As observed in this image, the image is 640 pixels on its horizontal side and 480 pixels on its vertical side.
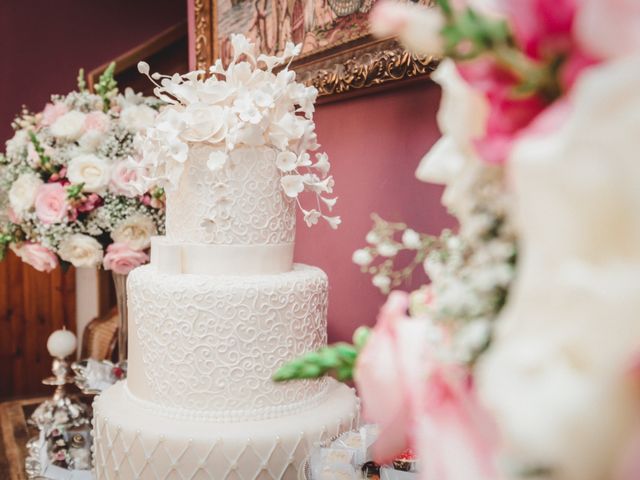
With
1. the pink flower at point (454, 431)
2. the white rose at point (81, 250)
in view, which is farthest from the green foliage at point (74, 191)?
the pink flower at point (454, 431)

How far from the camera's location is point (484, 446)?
0.39m

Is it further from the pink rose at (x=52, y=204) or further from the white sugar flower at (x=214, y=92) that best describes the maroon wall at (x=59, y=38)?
the white sugar flower at (x=214, y=92)

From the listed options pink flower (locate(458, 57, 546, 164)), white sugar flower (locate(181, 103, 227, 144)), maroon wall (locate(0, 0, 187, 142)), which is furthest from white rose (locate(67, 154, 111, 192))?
maroon wall (locate(0, 0, 187, 142))

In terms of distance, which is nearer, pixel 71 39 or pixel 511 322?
pixel 511 322

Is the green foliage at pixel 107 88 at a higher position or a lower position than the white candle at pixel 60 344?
higher

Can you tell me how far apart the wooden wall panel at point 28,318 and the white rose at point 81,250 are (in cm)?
172

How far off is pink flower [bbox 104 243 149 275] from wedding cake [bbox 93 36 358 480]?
401 mm

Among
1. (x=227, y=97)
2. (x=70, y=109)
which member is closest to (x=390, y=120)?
(x=227, y=97)

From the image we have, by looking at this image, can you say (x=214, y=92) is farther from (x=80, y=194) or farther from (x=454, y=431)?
(x=454, y=431)

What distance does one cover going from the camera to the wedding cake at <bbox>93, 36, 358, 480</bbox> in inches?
49.8

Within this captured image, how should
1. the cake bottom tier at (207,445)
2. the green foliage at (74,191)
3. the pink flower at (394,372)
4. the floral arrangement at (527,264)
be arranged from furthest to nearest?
the green foliage at (74,191) < the cake bottom tier at (207,445) < the pink flower at (394,372) < the floral arrangement at (527,264)

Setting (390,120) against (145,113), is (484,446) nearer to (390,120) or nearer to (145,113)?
(390,120)

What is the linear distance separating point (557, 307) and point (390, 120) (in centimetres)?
135

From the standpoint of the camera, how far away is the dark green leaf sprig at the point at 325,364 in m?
0.46
